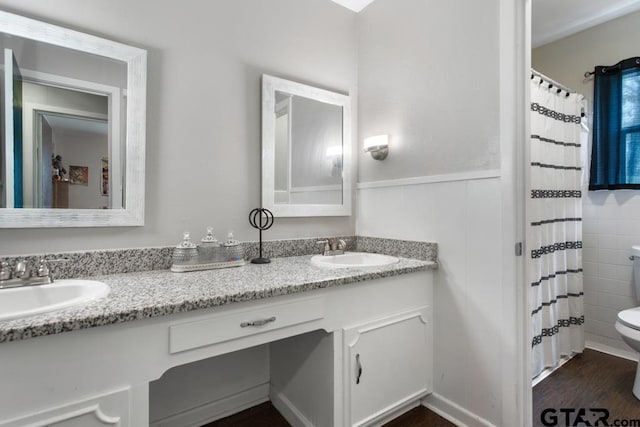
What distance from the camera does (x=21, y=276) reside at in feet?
3.77

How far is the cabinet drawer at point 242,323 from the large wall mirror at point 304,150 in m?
0.70

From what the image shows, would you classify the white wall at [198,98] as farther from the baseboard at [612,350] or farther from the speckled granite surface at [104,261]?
the baseboard at [612,350]

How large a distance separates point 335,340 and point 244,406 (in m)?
0.77

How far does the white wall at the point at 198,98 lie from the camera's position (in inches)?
53.8

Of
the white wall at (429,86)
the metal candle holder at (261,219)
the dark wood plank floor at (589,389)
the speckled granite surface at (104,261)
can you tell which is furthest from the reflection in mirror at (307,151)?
the dark wood plank floor at (589,389)

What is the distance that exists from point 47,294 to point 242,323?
0.69m

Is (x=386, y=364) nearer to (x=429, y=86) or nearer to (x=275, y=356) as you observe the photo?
(x=275, y=356)

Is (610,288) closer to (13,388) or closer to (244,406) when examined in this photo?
(244,406)

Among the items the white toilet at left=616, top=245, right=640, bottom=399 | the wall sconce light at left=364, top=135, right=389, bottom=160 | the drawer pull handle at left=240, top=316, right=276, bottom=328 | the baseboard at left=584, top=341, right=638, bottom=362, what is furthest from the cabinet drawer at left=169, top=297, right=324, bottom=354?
the baseboard at left=584, top=341, right=638, bottom=362

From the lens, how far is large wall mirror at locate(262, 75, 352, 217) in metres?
1.80

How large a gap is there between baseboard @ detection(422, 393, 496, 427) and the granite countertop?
0.68m

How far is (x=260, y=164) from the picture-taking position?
5.86 feet

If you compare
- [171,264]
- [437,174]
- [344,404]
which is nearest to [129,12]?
[171,264]

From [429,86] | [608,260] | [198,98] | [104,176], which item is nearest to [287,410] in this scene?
[104,176]
